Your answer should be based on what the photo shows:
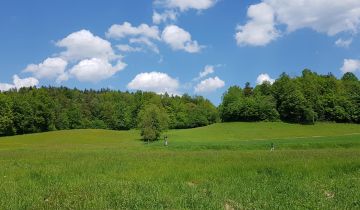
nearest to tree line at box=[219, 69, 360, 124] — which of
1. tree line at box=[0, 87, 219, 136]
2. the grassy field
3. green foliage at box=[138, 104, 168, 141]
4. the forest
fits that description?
the forest

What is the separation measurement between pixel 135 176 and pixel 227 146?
39.7 metres

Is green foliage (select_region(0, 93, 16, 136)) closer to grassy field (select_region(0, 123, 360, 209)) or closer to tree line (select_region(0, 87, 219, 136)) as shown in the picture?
tree line (select_region(0, 87, 219, 136))

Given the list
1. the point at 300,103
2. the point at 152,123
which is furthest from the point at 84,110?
the point at 300,103

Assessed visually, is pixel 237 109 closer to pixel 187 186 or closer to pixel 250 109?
pixel 250 109

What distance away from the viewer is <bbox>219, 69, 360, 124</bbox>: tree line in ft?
Answer: 384

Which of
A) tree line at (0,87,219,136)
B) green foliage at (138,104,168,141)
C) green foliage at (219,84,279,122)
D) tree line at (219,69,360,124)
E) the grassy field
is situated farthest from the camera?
tree line at (0,87,219,136)

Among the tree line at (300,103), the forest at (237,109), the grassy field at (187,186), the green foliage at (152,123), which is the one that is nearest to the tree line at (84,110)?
the forest at (237,109)

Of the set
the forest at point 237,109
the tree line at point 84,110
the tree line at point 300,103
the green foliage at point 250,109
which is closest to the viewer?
the tree line at point 300,103

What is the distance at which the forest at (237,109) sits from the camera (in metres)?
118

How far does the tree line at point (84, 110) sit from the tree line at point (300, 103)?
2253 cm

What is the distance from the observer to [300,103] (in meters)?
116

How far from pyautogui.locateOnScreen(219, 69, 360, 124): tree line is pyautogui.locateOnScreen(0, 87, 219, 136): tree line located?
2253 centimetres

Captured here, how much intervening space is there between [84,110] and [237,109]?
6406 cm

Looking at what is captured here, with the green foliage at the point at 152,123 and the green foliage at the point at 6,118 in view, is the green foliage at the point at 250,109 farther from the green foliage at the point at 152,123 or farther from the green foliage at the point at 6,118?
the green foliage at the point at 6,118
